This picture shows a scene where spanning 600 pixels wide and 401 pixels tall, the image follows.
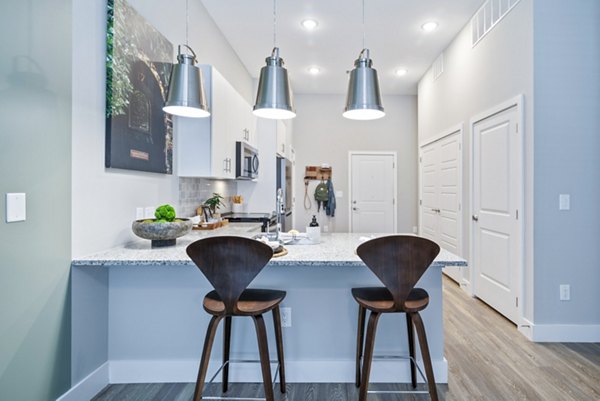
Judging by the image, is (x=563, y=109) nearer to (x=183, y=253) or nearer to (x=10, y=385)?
(x=183, y=253)

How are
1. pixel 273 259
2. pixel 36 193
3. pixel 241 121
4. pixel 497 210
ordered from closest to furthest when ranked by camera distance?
pixel 36 193
pixel 273 259
pixel 497 210
pixel 241 121

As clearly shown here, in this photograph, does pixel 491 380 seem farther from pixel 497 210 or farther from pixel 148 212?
pixel 148 212

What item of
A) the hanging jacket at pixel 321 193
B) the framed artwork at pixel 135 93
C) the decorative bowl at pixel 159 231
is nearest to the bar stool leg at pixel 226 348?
the decorative bowl at pixel 159 231

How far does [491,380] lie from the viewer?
79.7 inches

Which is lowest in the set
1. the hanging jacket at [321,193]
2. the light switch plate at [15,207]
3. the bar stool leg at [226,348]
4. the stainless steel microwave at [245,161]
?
the bar stool leg at [226,348]

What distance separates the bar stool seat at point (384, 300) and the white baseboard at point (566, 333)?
1.57 metres

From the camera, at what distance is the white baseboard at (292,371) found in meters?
1.95

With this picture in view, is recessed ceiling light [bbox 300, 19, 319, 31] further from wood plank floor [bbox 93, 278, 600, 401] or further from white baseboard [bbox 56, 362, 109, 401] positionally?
white baseboard [bbox 56, 362, 109, 401]

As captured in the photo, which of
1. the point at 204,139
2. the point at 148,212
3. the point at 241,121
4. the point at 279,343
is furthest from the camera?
the point at 241,121

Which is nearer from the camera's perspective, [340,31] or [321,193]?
[340,31]

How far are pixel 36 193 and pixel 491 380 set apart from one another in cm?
267

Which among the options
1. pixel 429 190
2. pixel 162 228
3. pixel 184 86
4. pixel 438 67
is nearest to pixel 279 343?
pixel 162 228

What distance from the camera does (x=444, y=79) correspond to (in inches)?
174

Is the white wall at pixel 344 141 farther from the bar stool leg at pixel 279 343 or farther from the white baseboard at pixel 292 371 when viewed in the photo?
the bar stool leg at pixel 279 343
